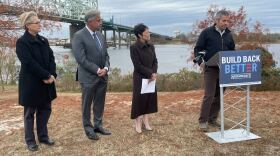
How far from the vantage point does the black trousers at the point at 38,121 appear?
5.27 meters

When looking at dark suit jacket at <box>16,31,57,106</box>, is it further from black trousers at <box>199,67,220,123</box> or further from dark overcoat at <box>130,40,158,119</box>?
black trousers at <box>199,67,220,123</box>

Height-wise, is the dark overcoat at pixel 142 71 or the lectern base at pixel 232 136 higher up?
the dark overcoat at pixel 142 71

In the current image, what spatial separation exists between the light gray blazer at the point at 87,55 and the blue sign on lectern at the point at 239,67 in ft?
Answer: 5.31

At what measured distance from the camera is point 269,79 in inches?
447

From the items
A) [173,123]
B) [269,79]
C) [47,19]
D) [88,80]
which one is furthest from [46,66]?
[47,19]

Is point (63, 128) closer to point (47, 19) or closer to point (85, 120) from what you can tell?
point (85, 120)

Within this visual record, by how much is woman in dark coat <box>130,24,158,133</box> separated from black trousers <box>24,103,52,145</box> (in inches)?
49.1

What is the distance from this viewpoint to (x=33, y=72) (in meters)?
5.04

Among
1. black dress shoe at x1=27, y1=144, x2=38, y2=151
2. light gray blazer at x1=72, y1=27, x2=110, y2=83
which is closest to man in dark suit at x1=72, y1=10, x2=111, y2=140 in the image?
light gray blazer at x1=72, y1=27, x2=110, y2=83

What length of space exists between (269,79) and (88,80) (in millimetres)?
7251

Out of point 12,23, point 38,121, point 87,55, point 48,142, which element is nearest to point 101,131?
point 48,142

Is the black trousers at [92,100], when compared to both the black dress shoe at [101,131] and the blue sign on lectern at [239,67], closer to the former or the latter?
the black dress shoe at [101,131]

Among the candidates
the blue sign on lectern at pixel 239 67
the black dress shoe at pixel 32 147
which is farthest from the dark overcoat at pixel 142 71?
the black dress shoe at pixel 32 147

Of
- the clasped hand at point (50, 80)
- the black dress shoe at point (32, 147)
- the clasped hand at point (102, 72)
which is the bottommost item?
the black dress shoe at point (32, 147)
